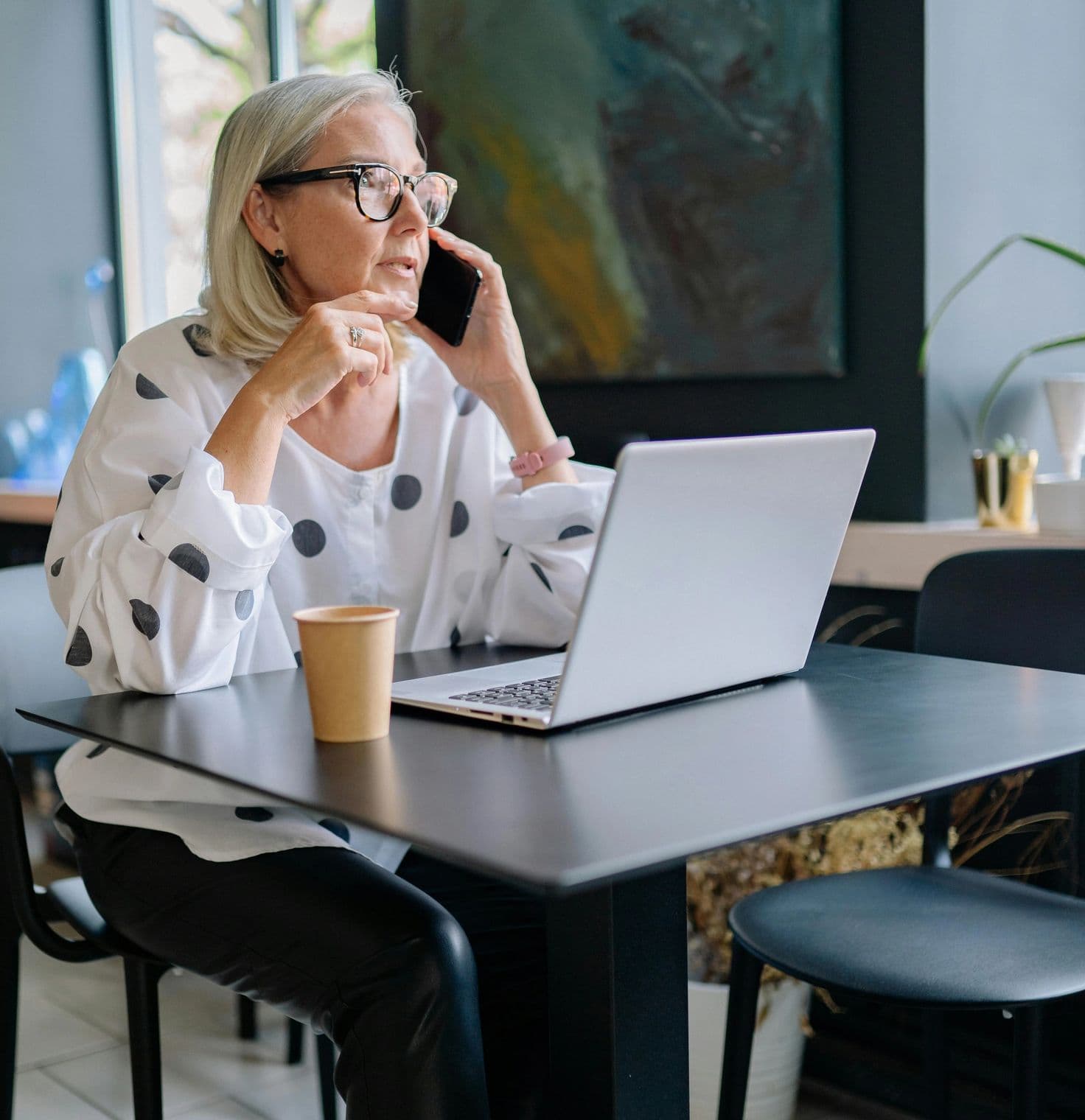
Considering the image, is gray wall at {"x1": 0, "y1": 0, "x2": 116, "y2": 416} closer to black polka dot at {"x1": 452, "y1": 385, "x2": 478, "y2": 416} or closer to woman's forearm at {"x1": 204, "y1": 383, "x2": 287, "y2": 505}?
black polka dot at {"x1": 452, "y1": 385, "x2": 478, "y2": 416}

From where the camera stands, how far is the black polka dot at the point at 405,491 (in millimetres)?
1513

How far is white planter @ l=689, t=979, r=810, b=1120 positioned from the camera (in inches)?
72.4

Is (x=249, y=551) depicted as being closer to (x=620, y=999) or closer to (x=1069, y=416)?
(x=620, y=999)

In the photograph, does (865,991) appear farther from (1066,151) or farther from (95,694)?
(1066,151)

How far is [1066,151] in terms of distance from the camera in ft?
6.92

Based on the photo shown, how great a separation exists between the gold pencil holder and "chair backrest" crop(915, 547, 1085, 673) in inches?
15.3

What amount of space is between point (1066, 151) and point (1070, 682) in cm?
128

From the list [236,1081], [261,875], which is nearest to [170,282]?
[236,1081]

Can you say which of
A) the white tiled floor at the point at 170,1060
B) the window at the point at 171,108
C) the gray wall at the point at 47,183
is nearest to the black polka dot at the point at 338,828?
the white tiled floor at the point at 170,1060

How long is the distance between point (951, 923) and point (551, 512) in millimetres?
585

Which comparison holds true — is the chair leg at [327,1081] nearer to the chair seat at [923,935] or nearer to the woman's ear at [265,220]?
the chair seat at [923,935]

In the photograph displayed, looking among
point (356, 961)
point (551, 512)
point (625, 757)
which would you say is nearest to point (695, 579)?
point (625, 757)

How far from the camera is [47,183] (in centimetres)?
391

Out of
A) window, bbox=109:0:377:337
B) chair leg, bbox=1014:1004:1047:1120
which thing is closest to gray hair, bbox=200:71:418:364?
chair leg, bbox=1014:1004:1047:1120
